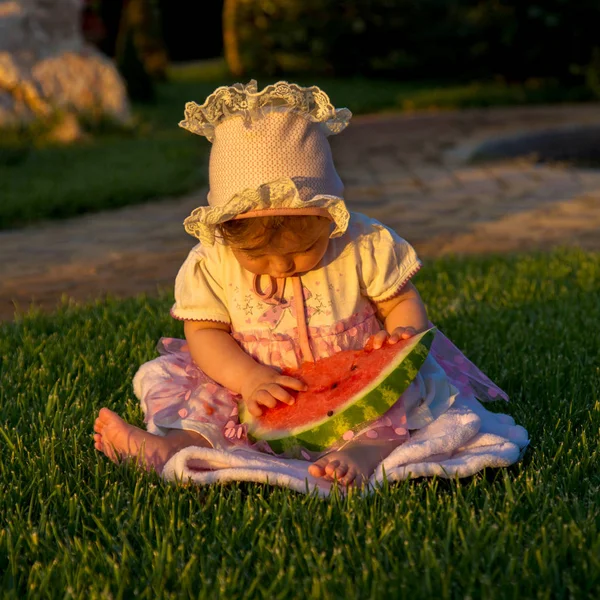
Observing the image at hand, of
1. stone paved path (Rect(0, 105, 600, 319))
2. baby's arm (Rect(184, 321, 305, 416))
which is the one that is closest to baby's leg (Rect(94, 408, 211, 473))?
baby's arm (Rect(184, 321, 305, 416))

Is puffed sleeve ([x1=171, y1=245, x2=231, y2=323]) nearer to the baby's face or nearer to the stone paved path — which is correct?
the baby's face

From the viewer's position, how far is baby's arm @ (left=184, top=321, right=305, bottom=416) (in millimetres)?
3041

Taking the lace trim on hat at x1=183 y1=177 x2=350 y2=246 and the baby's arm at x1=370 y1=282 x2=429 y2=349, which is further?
the baby's arm at x1=370 y1=282 x2=429 y2=349

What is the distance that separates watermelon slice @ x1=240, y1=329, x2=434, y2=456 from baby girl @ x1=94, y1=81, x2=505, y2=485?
4 cm

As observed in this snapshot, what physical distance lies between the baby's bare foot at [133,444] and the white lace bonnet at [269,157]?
Result: 2.10ft

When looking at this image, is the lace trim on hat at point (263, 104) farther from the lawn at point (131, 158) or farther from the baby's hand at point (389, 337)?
the lawn at point (131, 158)

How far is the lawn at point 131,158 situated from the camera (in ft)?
25.8

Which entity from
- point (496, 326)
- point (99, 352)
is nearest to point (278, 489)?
point (99, 352)

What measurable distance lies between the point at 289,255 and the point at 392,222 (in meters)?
4.30

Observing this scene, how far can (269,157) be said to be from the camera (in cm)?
299

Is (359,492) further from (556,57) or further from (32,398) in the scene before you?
(556,57)

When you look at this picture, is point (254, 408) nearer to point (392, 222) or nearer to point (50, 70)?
point (392, 222)

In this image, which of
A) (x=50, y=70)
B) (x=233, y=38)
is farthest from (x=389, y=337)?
(x=233, y=38)

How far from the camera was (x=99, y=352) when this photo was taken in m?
4.06
